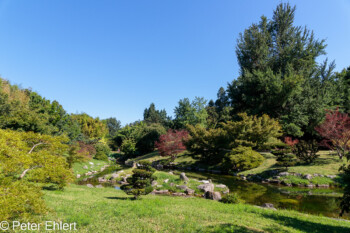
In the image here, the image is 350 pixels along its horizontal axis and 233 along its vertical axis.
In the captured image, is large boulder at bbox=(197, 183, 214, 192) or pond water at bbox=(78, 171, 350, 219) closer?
pond water at bbox=(78, 171, 350, 219)

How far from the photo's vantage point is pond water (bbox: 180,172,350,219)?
1067 centimetres

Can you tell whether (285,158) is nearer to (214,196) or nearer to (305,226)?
(214,196)

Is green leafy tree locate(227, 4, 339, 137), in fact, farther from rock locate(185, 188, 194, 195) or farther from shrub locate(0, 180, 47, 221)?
shrub locate(0, 180, 47, 221)

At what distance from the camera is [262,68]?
32000 millimetres

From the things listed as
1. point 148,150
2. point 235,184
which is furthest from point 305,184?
point 148,150

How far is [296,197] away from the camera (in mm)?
12891

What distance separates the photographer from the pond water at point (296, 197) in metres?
10.7

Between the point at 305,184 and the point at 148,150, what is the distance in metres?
32.2

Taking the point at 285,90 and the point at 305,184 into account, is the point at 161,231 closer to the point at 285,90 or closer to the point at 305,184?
the point at 305,184

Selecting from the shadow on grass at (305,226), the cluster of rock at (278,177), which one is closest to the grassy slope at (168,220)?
the shadow on grass at (305,226)

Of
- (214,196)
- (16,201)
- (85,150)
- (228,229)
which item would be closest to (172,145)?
(85,150)

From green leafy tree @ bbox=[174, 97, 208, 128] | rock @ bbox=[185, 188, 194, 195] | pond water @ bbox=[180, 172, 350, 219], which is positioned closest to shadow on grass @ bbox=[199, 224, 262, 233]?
pond water @ bbox=[180, 172, 350, 219]

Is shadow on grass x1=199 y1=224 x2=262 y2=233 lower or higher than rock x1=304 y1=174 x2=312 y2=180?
higher

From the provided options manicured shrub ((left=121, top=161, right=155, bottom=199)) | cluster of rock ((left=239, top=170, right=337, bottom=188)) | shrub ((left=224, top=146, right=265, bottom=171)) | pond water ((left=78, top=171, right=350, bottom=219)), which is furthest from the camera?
shrub ((left=224, top=146, right=265, bottom=171))
